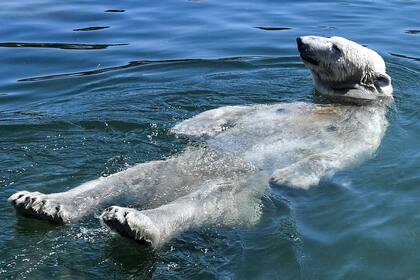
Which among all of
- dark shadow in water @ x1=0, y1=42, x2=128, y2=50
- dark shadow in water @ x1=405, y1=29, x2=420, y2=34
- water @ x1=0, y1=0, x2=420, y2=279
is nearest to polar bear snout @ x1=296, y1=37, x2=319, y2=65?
water @ x1=0, y1=0, x2=420, y2=279

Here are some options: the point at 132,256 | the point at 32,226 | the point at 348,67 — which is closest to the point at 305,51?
the point at 348,67

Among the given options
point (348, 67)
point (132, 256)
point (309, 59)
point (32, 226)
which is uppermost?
point (309, 59)

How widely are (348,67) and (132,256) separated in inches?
182

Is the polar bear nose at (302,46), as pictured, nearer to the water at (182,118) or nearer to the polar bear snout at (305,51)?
the polar bear snout at (305,51)

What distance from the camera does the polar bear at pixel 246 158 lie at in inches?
215

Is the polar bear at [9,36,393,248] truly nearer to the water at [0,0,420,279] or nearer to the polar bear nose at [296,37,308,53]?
the polar bear nose at [296,37,308,53]

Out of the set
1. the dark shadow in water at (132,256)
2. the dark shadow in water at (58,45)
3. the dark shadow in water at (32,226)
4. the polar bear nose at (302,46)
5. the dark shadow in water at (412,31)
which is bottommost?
the dark shadow in water at (132,256)

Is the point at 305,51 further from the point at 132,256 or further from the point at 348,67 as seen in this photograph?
the point at 132,256

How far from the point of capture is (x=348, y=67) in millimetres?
8562

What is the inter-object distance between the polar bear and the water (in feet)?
0.51

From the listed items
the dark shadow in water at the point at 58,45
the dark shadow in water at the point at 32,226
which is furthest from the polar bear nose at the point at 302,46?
the dark shadow in water at the point at 58,45

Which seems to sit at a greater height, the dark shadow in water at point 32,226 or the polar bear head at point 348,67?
the polar bear head at point 348,67

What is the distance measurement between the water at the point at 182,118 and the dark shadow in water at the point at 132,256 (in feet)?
0.04

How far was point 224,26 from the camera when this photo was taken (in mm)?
14219
